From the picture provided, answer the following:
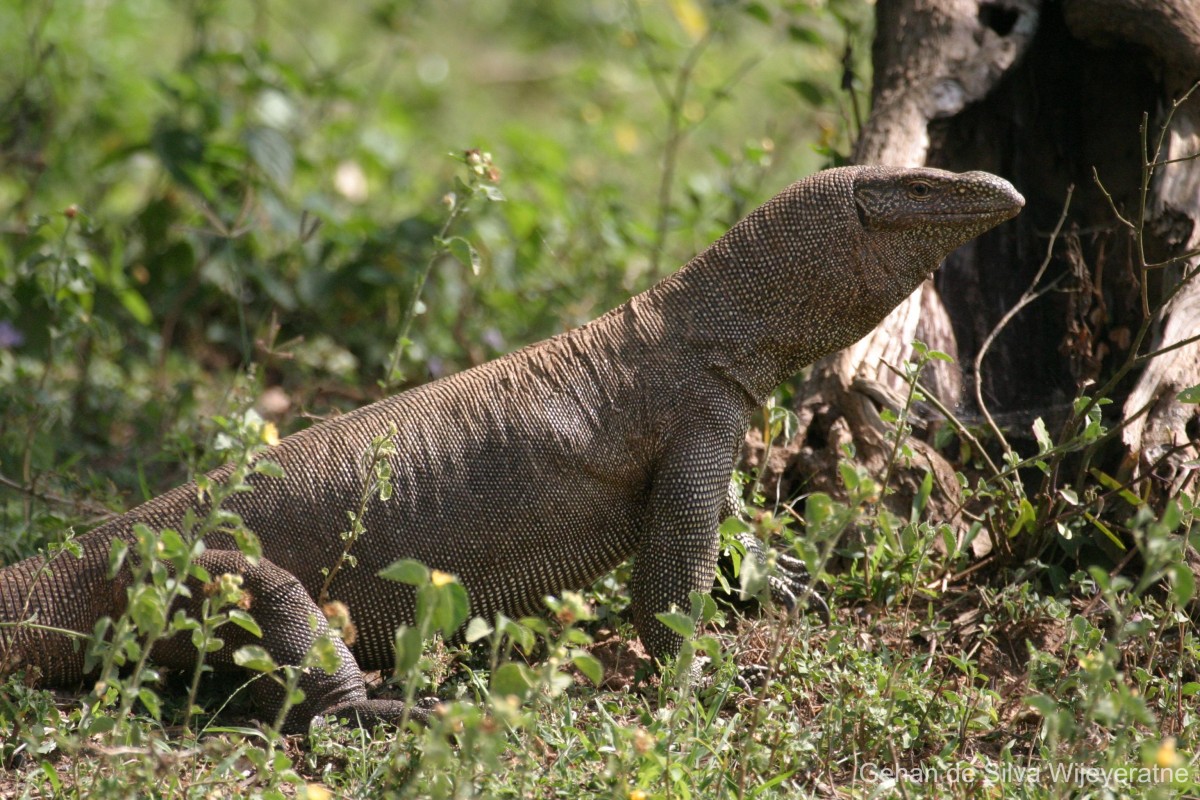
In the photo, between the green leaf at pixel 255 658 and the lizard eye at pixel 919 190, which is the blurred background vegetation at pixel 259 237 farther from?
the green leaf at pixel 255 658

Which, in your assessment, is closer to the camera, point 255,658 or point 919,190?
point 255,658

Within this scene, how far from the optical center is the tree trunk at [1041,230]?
17.9ft

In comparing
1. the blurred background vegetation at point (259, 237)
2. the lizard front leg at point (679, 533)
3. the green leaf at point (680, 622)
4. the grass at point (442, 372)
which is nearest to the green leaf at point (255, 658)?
the grass at point (442, 372)

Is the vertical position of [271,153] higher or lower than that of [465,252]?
higher

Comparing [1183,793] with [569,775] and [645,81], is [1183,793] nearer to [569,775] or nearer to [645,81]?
[569,775]

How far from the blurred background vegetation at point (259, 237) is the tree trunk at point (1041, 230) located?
1.84 feet

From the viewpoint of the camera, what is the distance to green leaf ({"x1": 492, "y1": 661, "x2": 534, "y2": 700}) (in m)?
3.18

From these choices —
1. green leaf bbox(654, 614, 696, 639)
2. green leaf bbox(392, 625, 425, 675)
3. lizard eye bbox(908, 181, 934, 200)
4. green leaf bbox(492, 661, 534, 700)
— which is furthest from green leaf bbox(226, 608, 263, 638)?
lizard eye bbox(908, 181, 934, 200)

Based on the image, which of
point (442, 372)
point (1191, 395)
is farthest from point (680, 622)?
point (442, 372)

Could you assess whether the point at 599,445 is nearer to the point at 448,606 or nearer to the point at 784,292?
the point at 784,292

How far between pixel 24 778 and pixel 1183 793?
3.61 metres

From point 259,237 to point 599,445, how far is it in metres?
4.53

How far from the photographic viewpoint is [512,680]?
10.5ft

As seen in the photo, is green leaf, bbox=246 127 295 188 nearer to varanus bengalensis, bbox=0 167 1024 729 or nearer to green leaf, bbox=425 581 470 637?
varanus bengalensis, bbox=0 167 1024 729
